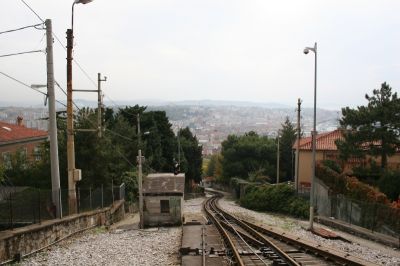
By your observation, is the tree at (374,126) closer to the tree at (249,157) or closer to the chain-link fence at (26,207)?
the chain-link fence at (26,207)

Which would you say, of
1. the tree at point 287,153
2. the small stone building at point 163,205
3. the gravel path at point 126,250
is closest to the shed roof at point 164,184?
the small stone building at point 163,205

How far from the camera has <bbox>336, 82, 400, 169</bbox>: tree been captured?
3678cm

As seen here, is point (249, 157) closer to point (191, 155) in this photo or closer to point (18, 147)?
point (191, 155)

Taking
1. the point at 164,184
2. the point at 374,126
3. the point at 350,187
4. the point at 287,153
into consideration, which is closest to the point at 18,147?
the point at 164,184

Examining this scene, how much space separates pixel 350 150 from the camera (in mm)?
37312

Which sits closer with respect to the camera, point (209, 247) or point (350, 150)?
point (209, 247)

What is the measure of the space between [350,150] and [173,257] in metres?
25.7

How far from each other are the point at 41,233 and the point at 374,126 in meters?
29.2

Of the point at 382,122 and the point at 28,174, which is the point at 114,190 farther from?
the point at 382,122

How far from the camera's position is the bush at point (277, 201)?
38938 mm

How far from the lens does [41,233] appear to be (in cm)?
1608

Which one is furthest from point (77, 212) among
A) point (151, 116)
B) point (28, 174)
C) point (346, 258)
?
point (151, 116)

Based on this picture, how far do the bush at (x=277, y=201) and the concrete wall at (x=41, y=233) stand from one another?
19.5 m

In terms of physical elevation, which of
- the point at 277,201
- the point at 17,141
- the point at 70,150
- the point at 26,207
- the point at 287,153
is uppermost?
the point at 70,150
